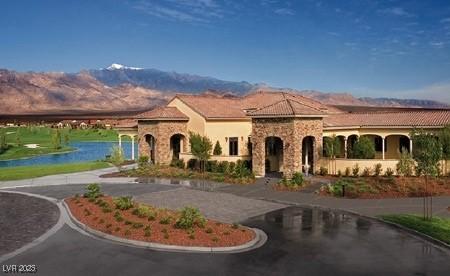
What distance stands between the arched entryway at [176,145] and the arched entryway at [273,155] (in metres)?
8.83

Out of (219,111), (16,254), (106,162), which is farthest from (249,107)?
(16,254)

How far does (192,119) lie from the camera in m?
39.7

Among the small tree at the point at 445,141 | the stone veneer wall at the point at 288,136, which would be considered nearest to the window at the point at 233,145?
the stone veneer wall at the point at 288,136

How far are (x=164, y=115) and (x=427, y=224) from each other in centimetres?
2603

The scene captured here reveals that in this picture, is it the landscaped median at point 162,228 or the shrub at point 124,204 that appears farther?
the shrub at point 124,204

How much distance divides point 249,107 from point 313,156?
43.5 feet

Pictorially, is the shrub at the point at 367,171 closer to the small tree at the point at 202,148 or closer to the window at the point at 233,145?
the small tree at the point at 202,148

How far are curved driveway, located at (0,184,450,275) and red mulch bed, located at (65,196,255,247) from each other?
0.85 meters

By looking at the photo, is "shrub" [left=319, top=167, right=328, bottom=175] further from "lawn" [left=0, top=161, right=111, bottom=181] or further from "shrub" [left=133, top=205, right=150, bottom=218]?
"lawn" [left=0, top=161, right=111, bottom=181]

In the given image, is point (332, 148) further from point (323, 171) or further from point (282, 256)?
point (282, 256)

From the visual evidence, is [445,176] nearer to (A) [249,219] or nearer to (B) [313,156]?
(B) [313,156]

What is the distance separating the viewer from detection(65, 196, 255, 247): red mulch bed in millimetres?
15734

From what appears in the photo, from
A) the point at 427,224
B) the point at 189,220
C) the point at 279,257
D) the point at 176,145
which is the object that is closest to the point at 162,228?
the point at 189,220

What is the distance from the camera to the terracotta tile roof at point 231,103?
39.6 m
